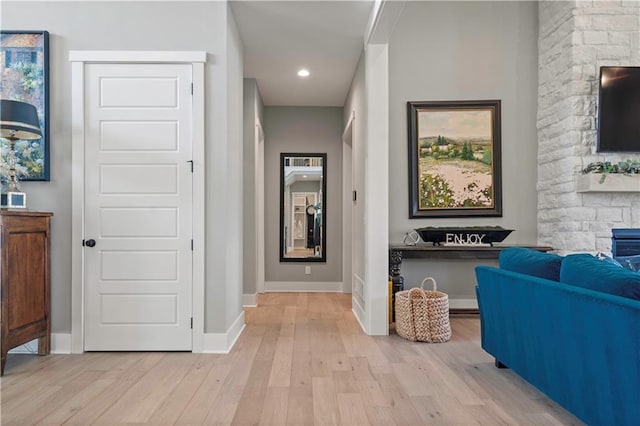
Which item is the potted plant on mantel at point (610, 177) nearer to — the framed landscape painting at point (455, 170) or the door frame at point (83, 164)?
the framed landscape painting at point (455, 170)

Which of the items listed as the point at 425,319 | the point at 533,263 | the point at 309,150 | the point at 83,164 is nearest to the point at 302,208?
the point at 309,150

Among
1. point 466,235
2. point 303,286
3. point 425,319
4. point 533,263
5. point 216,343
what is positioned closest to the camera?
point 533,263

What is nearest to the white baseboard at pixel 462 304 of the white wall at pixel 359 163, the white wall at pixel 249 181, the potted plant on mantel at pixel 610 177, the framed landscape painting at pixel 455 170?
the framed landscape painting at pixel 455 170

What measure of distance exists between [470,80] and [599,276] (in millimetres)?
3216

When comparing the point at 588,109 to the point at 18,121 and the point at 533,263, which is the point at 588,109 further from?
the point at 18,121

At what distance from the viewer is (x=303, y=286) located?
606 centimetres

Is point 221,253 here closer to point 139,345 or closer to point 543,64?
point 139,345

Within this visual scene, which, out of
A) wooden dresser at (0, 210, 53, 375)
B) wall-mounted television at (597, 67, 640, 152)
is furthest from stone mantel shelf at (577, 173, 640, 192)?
wooden dresser at (0, 210, 53, 375)

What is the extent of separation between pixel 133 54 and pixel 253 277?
2.76 metres

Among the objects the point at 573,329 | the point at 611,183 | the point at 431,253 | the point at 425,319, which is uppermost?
the point at 611,183

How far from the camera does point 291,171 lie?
612 centimetres

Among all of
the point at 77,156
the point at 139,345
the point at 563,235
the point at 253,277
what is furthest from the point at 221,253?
the point at 563,235

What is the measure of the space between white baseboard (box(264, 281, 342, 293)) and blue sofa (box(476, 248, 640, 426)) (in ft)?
11.5

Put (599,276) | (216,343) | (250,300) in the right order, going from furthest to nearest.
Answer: (250,300) → (216,343) → (599,276)
